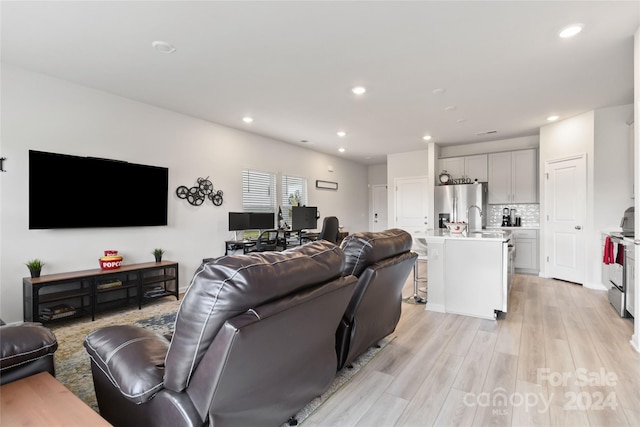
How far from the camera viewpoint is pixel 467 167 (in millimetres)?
6793

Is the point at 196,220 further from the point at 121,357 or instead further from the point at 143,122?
the point at 121,357

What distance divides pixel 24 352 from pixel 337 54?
3.01 meters

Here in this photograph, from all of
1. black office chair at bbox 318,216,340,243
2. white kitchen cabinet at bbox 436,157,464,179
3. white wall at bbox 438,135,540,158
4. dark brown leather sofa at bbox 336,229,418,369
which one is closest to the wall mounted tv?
black office chair at bbox 318,216,340,243

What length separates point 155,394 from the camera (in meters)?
1.18

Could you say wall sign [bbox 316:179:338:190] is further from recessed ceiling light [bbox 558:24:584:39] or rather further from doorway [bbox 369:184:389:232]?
recessed ceiling light [bbox 558:24:584:39]

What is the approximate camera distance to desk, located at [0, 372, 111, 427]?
108 cm

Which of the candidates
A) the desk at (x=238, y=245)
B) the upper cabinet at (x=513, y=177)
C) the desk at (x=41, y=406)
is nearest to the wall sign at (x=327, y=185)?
the desk at (x=238, y=245)

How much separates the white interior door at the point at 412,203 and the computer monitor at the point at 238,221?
4016mm

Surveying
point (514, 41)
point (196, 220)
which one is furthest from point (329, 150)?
point (514, 41)

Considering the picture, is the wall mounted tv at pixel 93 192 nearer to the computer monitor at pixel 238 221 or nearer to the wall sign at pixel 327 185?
the computer monitor at pixel 238 221

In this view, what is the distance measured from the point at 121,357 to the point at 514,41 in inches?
142

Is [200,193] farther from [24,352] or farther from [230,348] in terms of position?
[230,348]

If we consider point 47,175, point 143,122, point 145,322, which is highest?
point 143,122

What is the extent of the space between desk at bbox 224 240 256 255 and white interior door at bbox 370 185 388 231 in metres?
5.17
